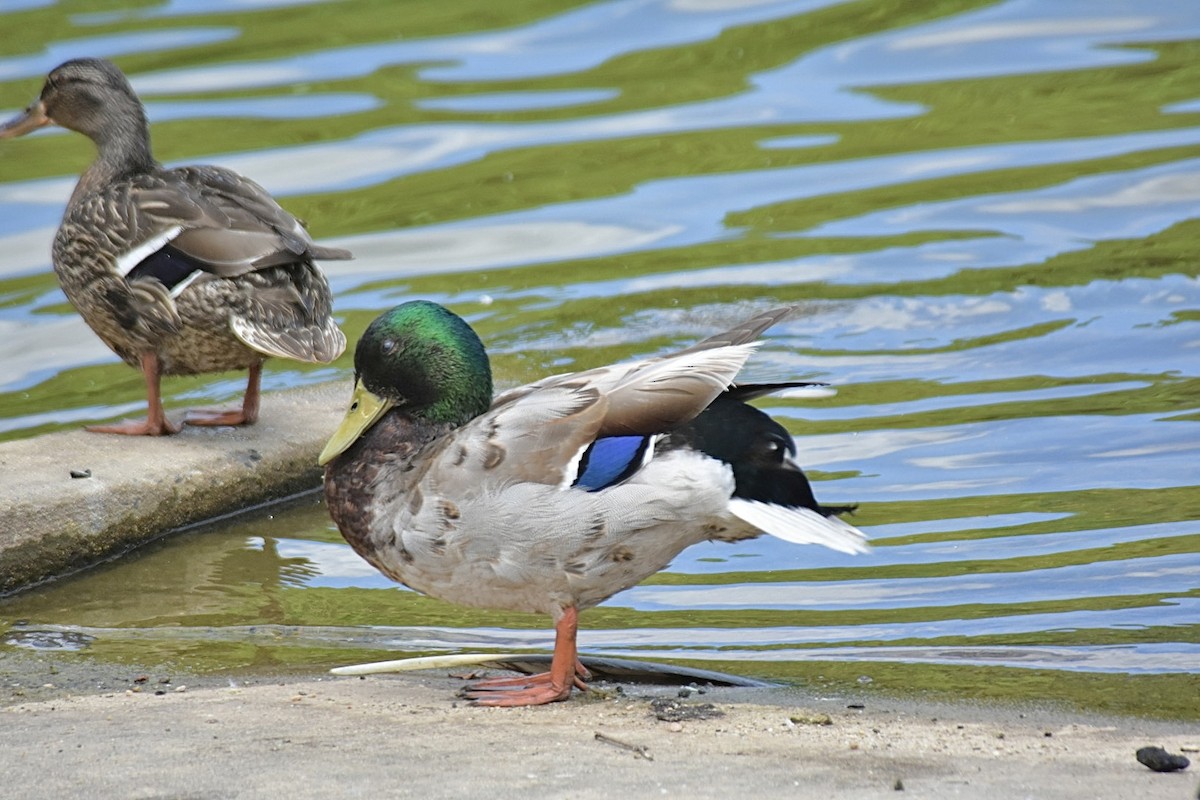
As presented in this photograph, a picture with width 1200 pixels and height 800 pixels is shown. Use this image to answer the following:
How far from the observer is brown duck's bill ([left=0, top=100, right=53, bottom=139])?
285 inches

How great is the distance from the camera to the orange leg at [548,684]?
4.18 m

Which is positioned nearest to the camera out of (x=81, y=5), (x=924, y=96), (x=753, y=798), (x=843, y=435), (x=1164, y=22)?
(x=753, y=798)

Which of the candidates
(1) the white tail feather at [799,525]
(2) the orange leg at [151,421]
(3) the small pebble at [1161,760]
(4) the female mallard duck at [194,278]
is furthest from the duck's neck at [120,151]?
(3) the small pebble at [1161,760]

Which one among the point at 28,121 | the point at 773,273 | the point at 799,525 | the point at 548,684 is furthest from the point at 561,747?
the point at 773,273

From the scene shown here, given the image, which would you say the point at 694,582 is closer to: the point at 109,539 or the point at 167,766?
the point at 109,539

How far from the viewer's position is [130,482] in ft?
19.0

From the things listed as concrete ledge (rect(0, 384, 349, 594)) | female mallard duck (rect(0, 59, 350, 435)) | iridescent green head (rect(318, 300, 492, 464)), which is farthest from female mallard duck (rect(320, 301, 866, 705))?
female mallard duck (rect(0, 59, 350, 435))

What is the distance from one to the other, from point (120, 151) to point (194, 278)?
994 millimetres

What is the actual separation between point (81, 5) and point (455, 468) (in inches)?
401

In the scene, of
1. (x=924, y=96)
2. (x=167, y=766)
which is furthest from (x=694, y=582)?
(x=924, y=96)

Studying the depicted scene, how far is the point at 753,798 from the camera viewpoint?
3.25 m

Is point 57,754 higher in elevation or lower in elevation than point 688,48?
lower

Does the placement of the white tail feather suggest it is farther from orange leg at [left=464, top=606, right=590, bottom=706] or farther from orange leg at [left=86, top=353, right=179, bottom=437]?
orange leg at [left=86, top=353, right=179, bottom=437]

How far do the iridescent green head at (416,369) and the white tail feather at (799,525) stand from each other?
2.62 ft
